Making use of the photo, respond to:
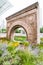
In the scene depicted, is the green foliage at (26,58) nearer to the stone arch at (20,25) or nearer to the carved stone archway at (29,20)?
the carved stone archway at (29,20)

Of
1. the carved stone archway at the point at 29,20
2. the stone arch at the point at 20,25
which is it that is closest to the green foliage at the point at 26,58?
the carved stone archway at the point at 29,20

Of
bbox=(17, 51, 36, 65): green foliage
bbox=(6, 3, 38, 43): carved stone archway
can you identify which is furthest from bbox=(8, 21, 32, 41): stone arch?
bbox=(17, 51, 36, 65): green foliage

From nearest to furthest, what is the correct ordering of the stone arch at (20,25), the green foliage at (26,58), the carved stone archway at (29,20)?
the green foliage at (26,58) → the carved stone archway at (29,20) → the stone arch at (20,25)

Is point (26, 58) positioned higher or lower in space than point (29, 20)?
lower

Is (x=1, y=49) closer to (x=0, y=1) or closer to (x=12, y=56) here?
(x=12, y=56)

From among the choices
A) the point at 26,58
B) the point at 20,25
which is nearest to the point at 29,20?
the point at 20,25

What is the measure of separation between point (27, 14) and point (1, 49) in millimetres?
3322

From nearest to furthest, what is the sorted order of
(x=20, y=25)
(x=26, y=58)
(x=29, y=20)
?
(x=26, y=58)
(x=29, y=20)
(x=20, y=25)

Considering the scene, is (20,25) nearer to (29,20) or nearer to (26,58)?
(29,20)

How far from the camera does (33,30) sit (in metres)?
9.20

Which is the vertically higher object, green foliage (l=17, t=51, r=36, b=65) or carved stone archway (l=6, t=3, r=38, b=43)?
carved stone archway (l=6, t=3, r=38, b=43)

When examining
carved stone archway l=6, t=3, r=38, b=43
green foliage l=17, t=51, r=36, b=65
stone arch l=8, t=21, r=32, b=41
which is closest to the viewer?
green foliage l=17, t=51, r=36, b=65

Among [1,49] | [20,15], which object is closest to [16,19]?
[20,15]

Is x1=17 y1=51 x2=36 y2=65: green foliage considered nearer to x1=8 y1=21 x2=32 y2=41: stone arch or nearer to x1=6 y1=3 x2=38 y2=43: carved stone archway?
x1=6 y1=3 x2=38 y2=43: carved stone archway
